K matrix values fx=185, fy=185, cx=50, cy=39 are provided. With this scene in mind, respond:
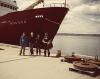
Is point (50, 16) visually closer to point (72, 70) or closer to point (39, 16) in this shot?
point (39, 16)

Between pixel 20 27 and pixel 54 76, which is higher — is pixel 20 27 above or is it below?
above

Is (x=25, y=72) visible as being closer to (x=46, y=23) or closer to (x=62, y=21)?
(x=46, y=23)

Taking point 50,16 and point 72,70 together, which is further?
point 50,16

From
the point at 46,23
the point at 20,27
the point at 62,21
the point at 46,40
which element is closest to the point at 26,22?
the point at 20,27

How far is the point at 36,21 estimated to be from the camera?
22.3 metres

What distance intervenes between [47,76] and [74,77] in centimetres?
122

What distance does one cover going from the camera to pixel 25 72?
9164mm

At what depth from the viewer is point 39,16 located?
880 inches

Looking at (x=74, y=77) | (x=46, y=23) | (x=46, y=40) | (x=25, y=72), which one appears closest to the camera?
(x=74, y=77)

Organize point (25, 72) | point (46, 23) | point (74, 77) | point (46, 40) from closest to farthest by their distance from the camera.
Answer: point (74, 77)
point (25, 72)
point (46, 40)
point (46, 23)

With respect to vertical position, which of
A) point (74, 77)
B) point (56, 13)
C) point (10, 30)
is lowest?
point (74, 77)

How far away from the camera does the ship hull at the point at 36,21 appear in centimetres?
2230

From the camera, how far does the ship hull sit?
22.3 meters

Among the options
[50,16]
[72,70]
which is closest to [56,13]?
[50,16]
